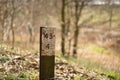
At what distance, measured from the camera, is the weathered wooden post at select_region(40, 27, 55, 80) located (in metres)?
6.92

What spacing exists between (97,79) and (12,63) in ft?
7.29

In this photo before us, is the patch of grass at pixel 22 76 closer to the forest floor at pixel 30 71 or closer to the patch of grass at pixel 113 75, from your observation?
the forest floor at pixel 30 71

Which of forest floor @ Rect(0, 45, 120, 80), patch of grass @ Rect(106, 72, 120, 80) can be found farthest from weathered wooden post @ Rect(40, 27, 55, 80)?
patch of grass @ Rect(106, 72, 120, 80)

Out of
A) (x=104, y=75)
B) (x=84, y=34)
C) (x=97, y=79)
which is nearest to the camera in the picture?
(x=97, y=79)

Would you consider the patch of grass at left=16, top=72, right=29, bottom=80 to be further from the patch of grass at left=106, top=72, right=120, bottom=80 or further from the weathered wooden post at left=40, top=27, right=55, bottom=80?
the patch of grass at left=106, top=72, right=120, bottom=80

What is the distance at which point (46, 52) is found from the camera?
22.8 ft

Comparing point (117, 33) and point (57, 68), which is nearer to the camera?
point (57, 68)

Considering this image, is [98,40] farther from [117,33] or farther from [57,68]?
[57,68]

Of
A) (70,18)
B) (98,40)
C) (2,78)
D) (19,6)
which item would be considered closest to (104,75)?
(2,78)

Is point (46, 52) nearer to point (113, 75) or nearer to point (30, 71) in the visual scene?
point (30, 71)

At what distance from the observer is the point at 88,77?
325 inches

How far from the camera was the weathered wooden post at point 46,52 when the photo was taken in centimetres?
692

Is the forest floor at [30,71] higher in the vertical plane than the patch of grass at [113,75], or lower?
higher

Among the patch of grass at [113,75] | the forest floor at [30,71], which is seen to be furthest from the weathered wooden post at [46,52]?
the patch of grass at [113,75]
